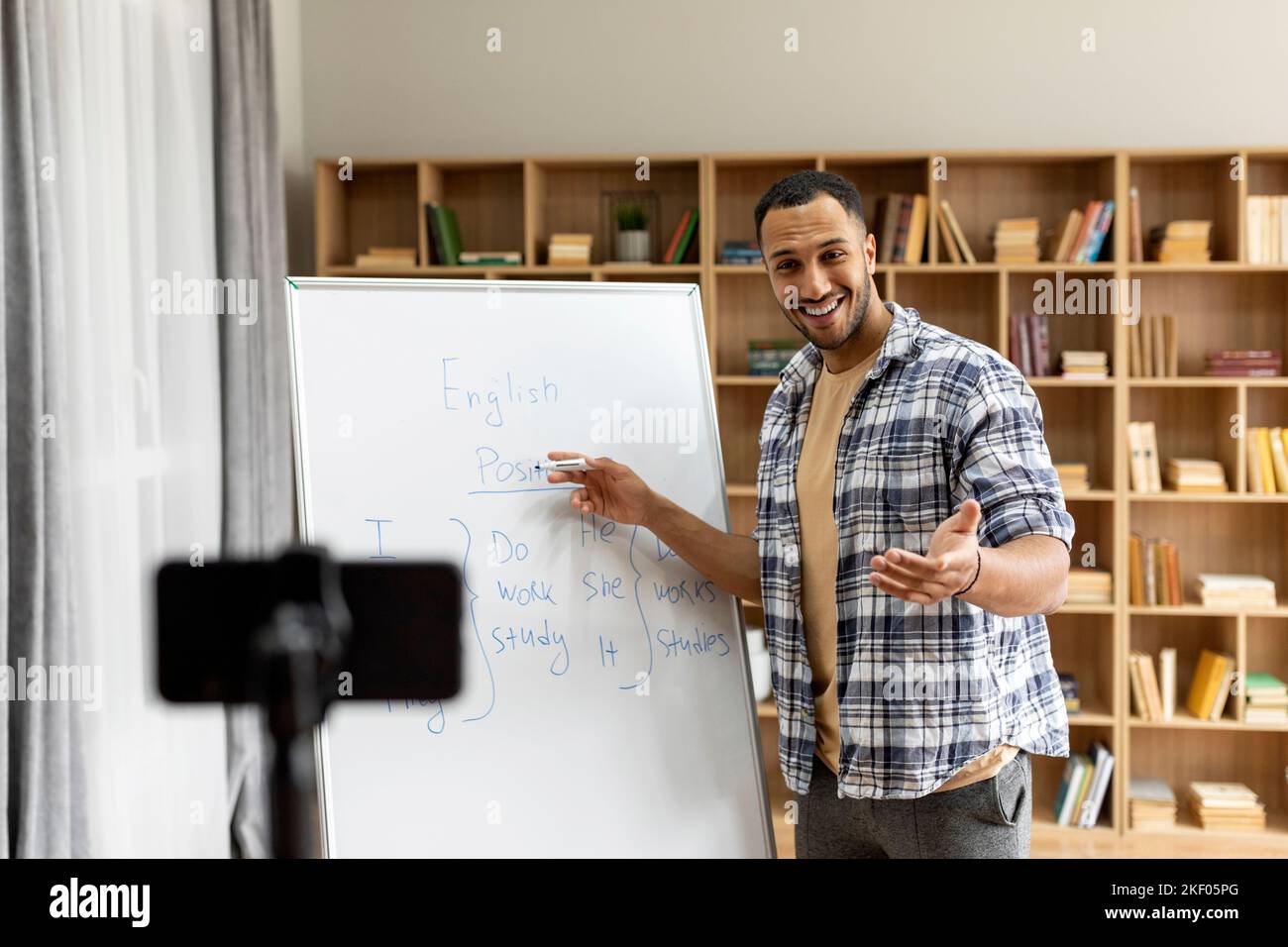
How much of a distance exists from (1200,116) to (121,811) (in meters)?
3.91

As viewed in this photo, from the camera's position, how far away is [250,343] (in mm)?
2859

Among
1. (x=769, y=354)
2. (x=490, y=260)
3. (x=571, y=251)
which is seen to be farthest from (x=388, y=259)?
(x=769, y=354)

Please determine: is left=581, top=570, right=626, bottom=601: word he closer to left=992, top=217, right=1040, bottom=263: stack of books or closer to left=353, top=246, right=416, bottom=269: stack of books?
left=353, top=246, right=416, bottom=269: stack of books

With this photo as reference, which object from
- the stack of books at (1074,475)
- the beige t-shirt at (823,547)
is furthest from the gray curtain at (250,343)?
the stack of books at (1074,475)

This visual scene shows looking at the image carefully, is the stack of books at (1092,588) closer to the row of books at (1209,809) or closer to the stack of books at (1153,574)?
the stack of books at (1153,574)

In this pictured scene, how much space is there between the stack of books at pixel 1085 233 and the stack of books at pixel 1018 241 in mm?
88

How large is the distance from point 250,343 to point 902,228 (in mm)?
2132

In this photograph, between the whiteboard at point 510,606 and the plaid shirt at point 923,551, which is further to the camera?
the whiteboard at point 510,606

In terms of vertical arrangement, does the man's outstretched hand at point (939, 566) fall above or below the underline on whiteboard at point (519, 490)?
below

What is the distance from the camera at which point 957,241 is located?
136 inches

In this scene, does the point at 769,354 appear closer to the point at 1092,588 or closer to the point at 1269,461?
the point at 1092,588

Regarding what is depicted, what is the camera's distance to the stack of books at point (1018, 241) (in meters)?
3.43

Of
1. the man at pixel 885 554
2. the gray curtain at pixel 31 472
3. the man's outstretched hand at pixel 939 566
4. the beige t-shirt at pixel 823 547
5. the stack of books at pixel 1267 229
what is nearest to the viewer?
the man's outstretched hand at pixel 939 566
